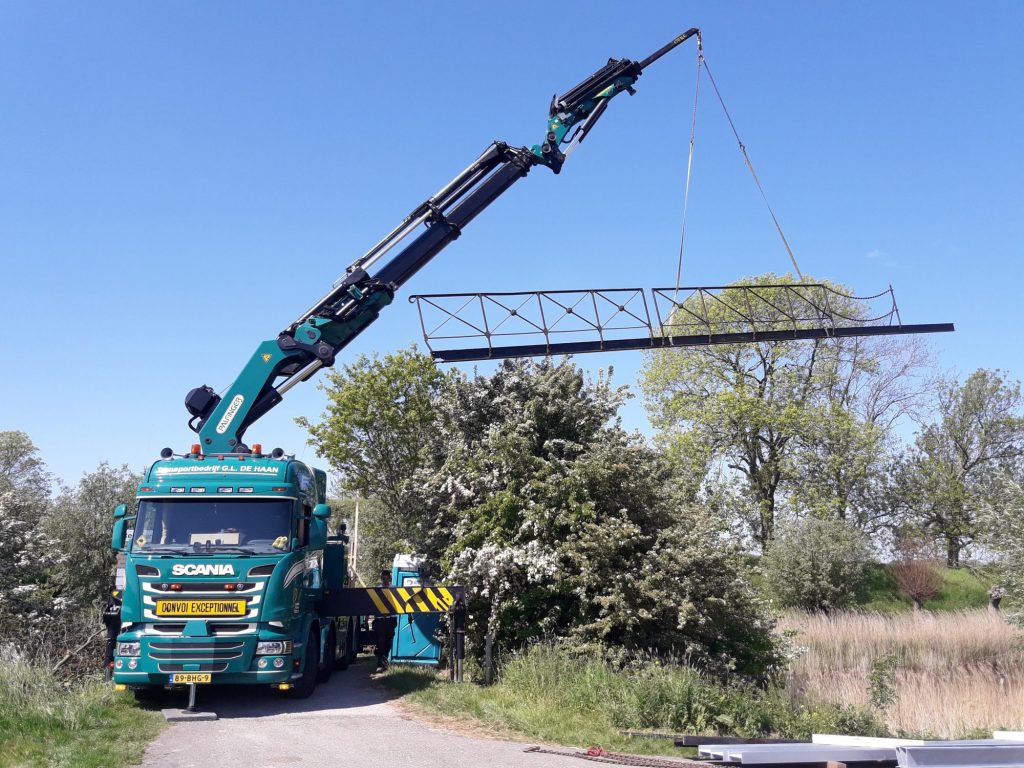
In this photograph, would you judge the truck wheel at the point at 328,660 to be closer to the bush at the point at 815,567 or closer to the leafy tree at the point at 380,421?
the leafy tree at the point at 380,421

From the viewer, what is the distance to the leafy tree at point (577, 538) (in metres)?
14.1

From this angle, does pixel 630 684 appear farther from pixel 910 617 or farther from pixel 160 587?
pixel 910 617

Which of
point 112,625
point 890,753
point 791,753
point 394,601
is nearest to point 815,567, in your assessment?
point 394,601

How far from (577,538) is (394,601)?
3262mm

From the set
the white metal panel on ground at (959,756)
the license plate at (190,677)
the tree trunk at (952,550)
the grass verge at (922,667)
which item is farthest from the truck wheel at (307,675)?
the tree trunk at (952,550)

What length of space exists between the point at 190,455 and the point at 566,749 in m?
7.45

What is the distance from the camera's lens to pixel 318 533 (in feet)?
44.9

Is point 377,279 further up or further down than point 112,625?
further up

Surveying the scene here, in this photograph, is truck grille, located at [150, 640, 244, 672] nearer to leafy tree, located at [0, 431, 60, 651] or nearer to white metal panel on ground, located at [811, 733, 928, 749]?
leafy tree, located at [0, 431, 60, 651]

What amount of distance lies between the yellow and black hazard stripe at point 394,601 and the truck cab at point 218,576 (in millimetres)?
950

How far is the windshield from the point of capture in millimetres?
12023

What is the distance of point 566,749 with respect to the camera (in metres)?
9.33

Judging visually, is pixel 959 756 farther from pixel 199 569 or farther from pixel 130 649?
pixel 130 649

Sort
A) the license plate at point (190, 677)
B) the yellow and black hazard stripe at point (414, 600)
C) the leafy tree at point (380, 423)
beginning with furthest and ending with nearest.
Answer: the leafy tree at point (380, 423), the yellow and black hazard stripe at point (414, 600), the license plate at point (190, 677)
